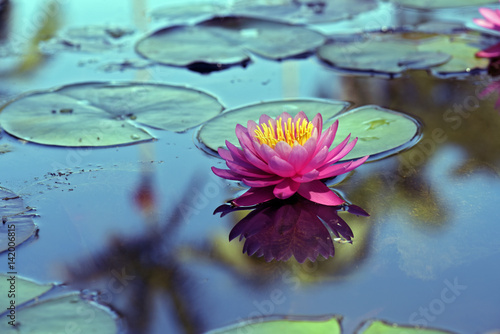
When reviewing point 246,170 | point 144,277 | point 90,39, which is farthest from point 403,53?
point 144,277

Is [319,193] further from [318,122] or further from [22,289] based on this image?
[22,289]

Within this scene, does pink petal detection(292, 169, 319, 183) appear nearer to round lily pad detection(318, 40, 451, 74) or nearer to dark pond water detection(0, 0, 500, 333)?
dark pond water detection(0, 0, 500, 333)

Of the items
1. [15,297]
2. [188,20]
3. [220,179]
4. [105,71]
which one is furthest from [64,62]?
[15,297]

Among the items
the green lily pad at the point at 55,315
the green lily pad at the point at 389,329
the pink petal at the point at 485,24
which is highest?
the pink petal at the point at 485,24

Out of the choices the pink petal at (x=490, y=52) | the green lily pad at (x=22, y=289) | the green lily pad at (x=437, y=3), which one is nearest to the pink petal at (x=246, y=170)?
the green lily pad at (x=22, y=289)

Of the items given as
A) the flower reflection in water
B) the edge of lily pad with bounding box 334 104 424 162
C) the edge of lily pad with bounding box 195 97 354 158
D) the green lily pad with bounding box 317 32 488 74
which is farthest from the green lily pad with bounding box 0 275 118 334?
the green lily pad with bounding box 317 32 488 74

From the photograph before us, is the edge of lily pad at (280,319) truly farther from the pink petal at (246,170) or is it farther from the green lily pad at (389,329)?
the pink petal at (246,170)

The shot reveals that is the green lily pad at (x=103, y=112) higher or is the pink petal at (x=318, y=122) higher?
the pink petal at (x=318, y=122)
